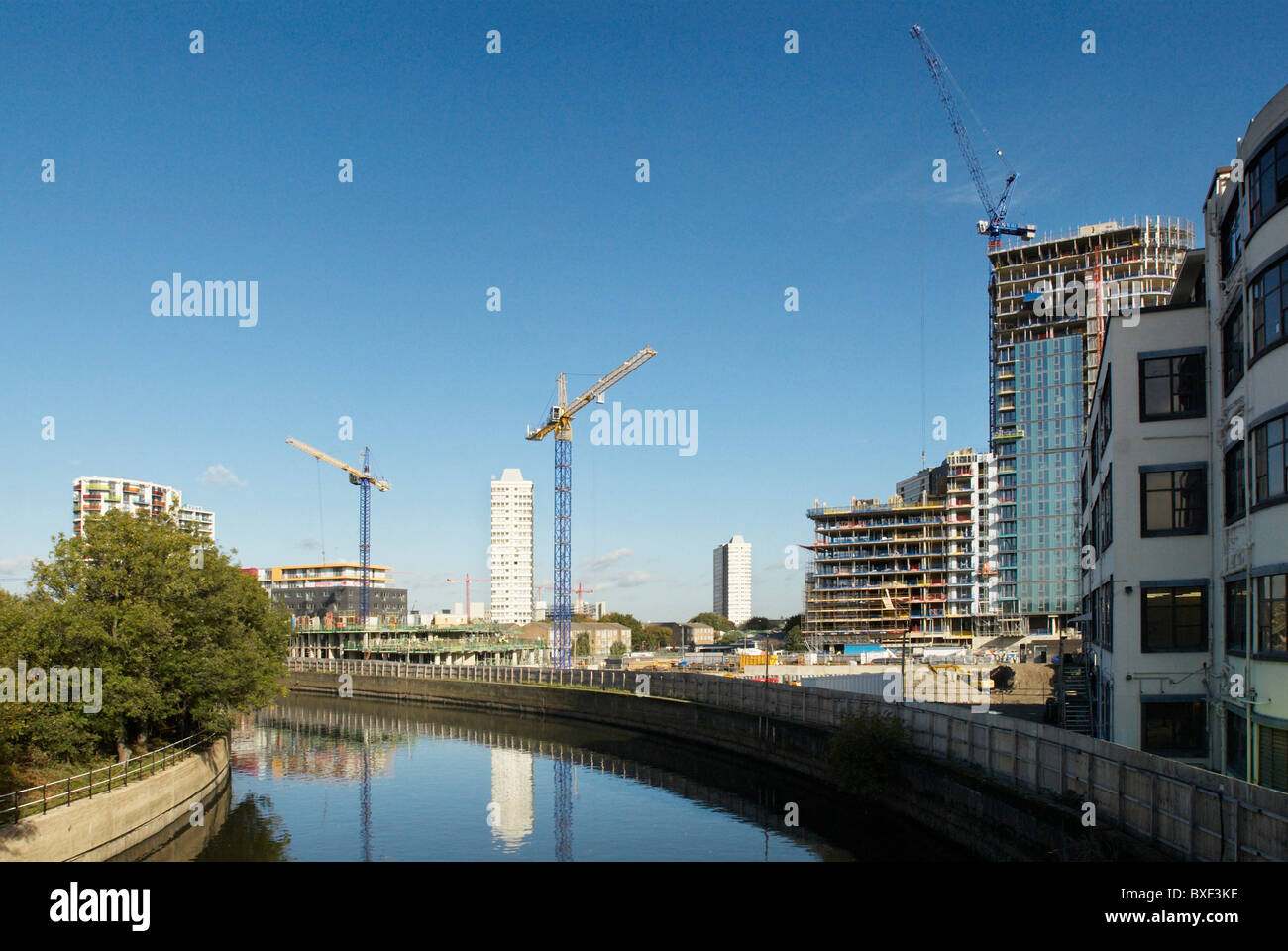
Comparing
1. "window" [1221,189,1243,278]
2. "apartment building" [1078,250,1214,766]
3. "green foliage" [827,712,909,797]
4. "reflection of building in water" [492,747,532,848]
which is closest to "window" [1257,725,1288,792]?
"apartment building" [1078,250,1214,766]

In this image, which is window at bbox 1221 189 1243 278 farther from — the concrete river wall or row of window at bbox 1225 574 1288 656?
the concrete river wall

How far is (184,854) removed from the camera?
3469 centimetres

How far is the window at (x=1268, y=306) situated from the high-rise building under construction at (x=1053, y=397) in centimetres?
12429

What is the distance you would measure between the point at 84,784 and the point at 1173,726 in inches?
1330

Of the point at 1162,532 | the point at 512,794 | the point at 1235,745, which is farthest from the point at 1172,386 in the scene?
the point at 512,794

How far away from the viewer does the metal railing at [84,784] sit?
27.1 m

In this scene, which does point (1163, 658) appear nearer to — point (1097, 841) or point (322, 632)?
point (1097, 841)

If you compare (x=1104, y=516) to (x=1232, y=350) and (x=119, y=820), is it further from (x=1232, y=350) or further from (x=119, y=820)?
(x=119, y=820)

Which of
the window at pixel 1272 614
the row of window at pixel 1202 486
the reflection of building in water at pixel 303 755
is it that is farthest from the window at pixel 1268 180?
the reflection of building in water at pixel 303 755

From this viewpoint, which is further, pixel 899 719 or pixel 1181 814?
pixel 899 719

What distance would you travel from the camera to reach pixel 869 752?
3850 centimetres

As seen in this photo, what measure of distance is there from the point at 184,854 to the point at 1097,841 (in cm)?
2904
